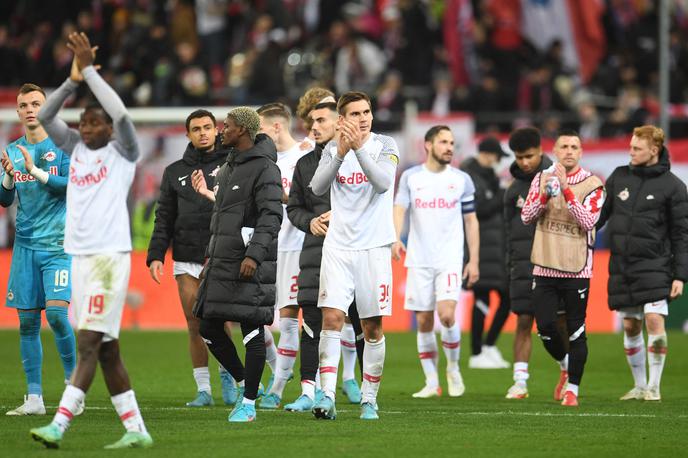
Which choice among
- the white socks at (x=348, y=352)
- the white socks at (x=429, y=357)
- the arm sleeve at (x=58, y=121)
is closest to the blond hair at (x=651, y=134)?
the white socks at (x=429, y=357)

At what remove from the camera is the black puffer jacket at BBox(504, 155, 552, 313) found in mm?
13570

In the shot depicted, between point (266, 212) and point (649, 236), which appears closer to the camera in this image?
point (266, 212)

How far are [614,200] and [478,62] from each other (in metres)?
14.4

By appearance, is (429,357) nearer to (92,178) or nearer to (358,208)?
(358,208)

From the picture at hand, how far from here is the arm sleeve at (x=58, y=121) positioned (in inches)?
357

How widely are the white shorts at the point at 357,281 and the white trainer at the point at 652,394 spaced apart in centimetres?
362

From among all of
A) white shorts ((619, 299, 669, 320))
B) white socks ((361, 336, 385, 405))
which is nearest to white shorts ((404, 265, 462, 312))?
white shorts ((619, 299, 669, 320))

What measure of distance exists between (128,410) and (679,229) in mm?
6162

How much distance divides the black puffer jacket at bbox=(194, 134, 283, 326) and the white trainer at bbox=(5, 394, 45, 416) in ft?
5.61

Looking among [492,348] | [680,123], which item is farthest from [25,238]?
[680,123]

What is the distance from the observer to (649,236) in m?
13.0

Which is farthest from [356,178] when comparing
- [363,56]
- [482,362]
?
[363,56]

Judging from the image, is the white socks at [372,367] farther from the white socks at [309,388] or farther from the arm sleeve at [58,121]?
the arm sleeve at [58,121]

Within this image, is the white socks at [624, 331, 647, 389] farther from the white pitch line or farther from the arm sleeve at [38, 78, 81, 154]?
the arm sleeve at [38, 78, 81, 154]
